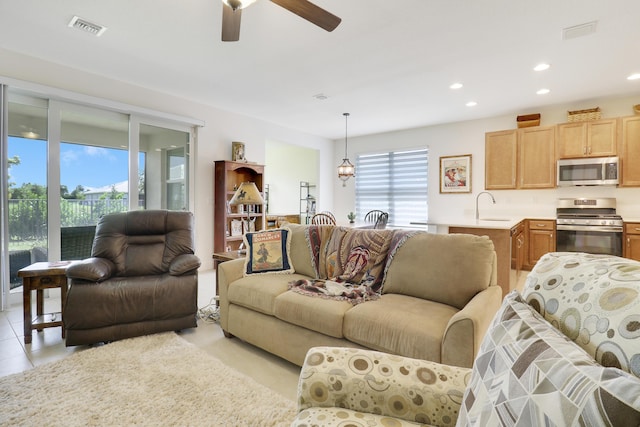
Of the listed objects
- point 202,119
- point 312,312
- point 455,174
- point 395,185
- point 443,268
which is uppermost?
point 202,119

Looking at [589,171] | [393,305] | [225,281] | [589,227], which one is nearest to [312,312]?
[393,305]

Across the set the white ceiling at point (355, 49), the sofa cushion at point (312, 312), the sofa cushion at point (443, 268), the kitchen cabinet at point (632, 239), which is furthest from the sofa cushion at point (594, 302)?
the kitchen cabinet at point (632, 239)

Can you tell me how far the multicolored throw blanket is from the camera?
2287 millimetres

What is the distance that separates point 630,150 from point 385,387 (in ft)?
18.4

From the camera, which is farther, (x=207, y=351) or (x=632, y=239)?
(x=632, y=239)

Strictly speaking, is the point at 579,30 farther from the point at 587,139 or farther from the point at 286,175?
the point at 286,175

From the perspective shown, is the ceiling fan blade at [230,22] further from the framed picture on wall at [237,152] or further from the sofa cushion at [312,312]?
the framed picture on wall at [237,152]

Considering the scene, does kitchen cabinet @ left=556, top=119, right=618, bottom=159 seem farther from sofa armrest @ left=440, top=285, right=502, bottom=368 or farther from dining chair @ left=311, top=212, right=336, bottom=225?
sofa armrest @ left=440, top=285, right=502, bottom=368

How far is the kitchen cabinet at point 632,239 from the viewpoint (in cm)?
427

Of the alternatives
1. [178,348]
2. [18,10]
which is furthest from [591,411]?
[18,10]

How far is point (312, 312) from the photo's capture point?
2059 mm

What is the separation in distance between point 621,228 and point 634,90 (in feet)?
6.44

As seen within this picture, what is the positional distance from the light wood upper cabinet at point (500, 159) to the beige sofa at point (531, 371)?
515 cm

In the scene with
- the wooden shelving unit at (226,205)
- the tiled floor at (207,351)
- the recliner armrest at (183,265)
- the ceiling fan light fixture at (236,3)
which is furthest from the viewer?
the wooden shelving unit at (226,205)
